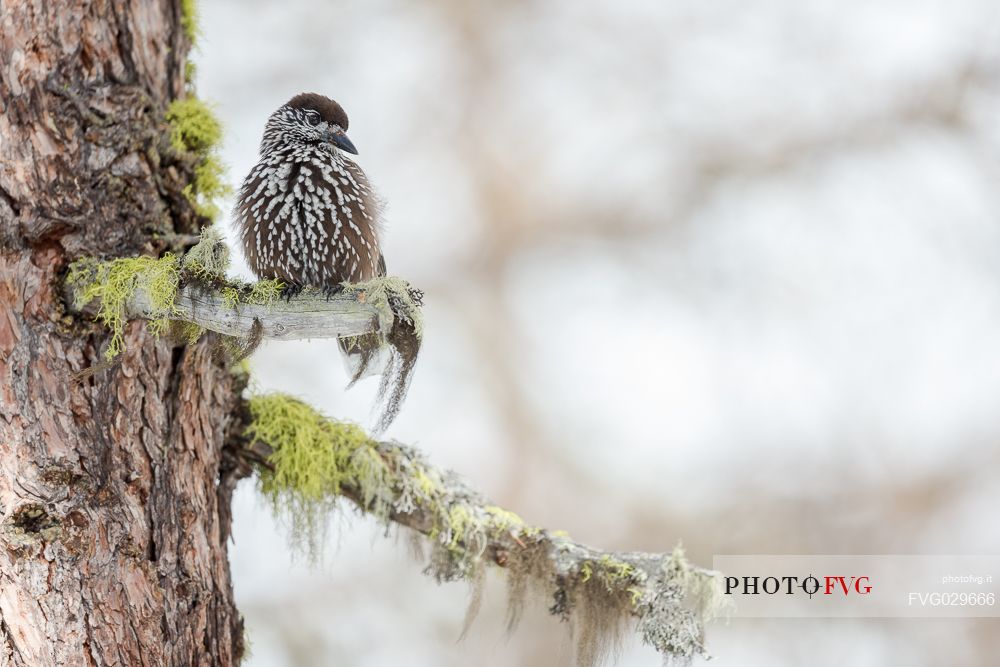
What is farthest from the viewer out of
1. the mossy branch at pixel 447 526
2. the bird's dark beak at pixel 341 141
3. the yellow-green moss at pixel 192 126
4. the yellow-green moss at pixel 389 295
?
the yellow-green moss at pixel 192 126

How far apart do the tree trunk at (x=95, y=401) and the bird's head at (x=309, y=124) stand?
15.6 inches

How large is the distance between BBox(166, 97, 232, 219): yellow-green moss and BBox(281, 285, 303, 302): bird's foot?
70 centimetres

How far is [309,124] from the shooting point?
3.15 m

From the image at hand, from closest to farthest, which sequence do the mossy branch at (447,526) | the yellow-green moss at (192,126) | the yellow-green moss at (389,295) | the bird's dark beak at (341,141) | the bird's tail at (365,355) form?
1. the yellow-green moss at (389,295)
2. the bird's tail at (365,355)
3. the bird's dark beak at (341,141)
4. the mossy branch at (447,526)
5. the yellow-green moss at (192,126)

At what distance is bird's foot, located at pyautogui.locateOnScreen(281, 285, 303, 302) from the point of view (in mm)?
2642

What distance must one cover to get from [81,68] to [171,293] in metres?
1.00

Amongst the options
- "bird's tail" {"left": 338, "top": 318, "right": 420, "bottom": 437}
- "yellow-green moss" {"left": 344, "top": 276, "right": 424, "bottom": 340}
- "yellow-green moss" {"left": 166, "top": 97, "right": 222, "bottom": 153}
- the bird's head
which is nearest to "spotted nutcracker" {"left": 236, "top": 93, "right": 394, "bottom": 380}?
the bird's head

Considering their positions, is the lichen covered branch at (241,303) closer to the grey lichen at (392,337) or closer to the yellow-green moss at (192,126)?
the grey lichen at (392,337)

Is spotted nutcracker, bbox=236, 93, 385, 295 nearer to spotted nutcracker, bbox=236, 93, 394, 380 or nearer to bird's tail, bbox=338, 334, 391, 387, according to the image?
spotted nutcracker, bbox=236, 93, 394, 380

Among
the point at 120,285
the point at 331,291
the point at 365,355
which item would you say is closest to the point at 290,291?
the point at 331,291

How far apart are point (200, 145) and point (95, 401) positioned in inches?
43.0

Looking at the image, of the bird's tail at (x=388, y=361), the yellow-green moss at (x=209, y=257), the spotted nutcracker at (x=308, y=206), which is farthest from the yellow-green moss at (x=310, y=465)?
the yellow-green moss at (x=209, y=257)

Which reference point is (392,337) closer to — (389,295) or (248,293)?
(389,295)

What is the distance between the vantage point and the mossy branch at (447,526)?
122 inches
